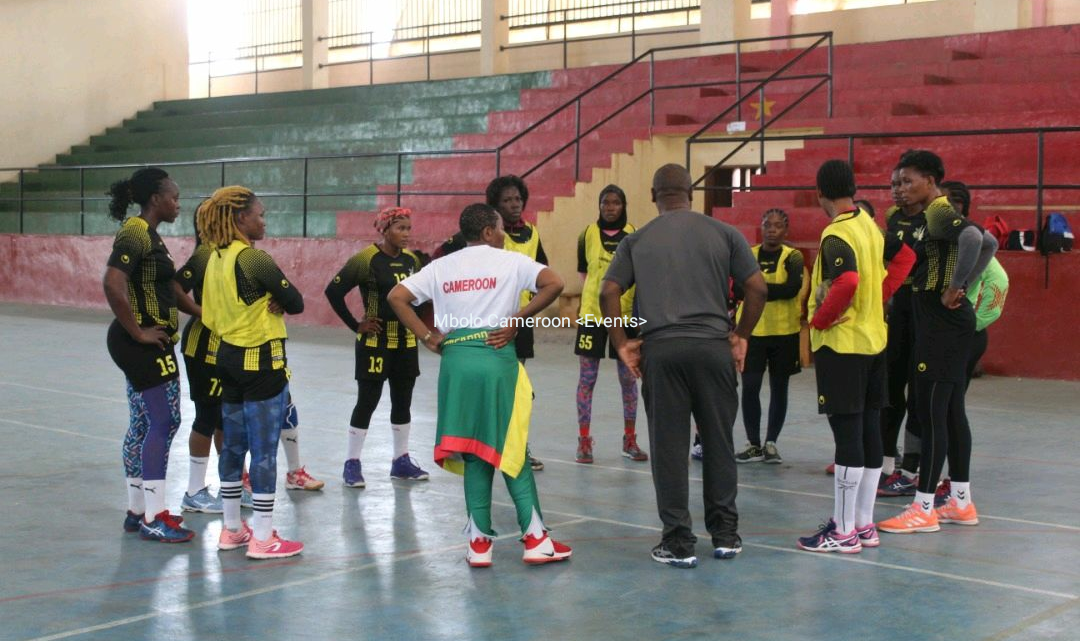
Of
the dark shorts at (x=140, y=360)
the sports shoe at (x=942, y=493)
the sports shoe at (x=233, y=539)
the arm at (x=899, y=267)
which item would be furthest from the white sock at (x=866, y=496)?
the dark shorts at (x=140, y=360)

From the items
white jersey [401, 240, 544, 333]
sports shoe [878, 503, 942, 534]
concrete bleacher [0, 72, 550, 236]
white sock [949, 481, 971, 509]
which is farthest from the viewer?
concrete bleacher [0, 72, 550, 236]

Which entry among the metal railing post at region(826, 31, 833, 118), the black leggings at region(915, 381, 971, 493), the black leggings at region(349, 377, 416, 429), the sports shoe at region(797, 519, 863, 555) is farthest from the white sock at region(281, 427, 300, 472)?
the metal railing post at region(826, 31, 833, 118)

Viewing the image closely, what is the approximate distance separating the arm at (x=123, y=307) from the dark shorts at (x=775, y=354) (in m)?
3.73

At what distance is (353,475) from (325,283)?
34.4 feet

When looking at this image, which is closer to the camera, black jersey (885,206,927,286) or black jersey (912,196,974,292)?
black jersey (912,196,974,292)

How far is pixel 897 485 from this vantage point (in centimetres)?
734

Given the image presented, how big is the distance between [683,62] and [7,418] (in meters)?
12.0

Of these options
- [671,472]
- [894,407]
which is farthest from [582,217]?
[671,472]

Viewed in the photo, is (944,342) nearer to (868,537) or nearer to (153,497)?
(868,537)

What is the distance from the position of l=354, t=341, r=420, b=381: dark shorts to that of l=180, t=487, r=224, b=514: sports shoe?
1.12m

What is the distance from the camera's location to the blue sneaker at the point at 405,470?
7715 mm

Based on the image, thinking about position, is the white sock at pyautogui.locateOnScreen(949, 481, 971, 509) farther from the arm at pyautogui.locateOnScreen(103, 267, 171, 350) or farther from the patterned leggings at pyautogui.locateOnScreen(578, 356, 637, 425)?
the arm at pyautogui.locateOnScreen(103, 267, 171, 350)

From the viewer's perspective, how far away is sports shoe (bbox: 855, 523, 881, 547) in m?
6.16

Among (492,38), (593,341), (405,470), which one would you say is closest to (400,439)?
(405,470)
